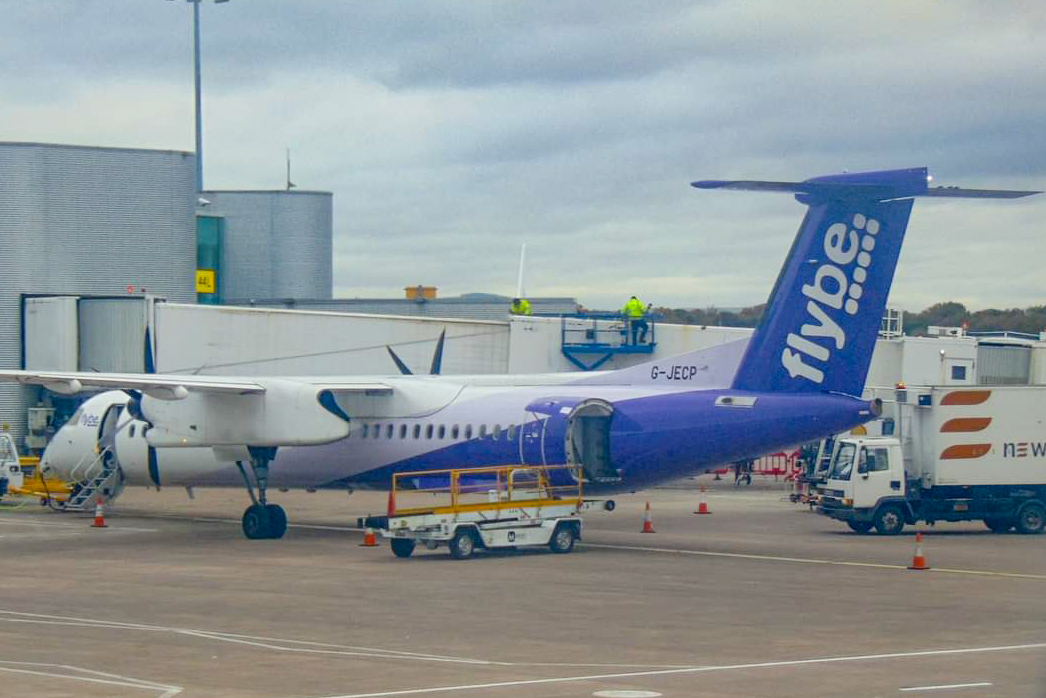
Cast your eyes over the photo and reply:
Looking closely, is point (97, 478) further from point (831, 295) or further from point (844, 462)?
point (831, 295)

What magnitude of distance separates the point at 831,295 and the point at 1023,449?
783 centimetres

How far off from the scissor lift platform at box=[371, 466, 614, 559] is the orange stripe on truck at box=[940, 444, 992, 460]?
7895 mm

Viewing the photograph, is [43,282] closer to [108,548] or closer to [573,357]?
[573,357]

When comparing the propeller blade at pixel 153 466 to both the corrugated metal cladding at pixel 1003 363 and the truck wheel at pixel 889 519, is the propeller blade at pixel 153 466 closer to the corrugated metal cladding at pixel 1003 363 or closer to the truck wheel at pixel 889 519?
the truck wheel at pixel 889 519

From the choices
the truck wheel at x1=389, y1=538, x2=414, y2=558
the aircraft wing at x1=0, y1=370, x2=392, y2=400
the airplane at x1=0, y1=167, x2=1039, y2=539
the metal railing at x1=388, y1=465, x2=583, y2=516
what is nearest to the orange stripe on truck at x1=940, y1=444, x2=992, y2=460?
the airplane at x1=0, y1=167, x2=1039, y2=539

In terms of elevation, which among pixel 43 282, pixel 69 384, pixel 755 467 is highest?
pixel 43 282

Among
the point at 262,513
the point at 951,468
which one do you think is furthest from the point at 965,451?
the point at 262,513

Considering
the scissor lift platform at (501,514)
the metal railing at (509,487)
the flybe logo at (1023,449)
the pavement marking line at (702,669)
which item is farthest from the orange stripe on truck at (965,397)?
the pavement marking line at (702,669)

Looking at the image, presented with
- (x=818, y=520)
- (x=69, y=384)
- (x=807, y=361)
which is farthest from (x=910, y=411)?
(x=69, y=384)

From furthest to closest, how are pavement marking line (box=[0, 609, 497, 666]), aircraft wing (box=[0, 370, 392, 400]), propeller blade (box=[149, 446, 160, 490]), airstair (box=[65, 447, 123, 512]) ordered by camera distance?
airstair (box=[65, 447, 123, 512]), propeller blade (box=[149, 446, 160, 490]), aircraft wing (box=[0, 370, 392, 400]), pavement marking line (box=[0, 609, 497, 666])

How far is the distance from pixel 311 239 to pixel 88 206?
1216cm

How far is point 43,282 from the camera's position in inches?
1829

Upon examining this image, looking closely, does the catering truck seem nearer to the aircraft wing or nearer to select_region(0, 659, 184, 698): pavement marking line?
the aircraft wing

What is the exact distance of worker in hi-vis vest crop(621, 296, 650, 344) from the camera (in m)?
43.1
